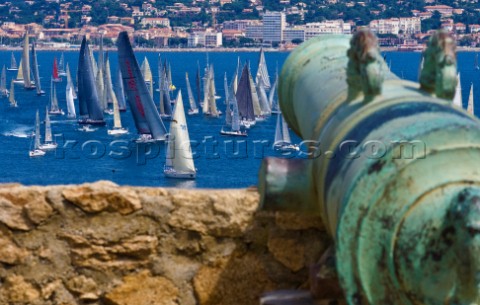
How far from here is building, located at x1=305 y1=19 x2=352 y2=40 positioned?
138750 millimetres

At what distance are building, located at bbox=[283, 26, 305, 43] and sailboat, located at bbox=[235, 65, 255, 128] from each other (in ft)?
292

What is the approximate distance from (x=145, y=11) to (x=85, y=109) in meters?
114

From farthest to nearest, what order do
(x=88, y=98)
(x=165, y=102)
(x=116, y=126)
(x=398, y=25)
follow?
(x=398, y=25) → (x=165, y=102) → (x=88, y=98) → (x=116, y=126)

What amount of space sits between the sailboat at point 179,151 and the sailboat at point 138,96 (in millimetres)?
7131

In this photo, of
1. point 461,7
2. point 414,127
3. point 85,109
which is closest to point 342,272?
point 414,127

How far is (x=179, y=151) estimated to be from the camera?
3750 cm

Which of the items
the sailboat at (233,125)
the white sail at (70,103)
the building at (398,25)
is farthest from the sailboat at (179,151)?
the building at (398,25)

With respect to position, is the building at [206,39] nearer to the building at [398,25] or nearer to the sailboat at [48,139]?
the building at [398,25]

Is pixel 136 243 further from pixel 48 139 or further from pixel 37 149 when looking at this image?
pixel 48 139

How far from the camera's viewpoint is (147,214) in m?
3.67

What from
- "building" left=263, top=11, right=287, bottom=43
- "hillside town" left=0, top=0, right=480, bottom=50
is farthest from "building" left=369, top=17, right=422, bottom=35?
"building" left=263, top=11, right=287, bottom=43

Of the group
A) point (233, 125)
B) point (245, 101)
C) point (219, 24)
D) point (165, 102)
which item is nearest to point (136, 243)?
point (233, 125)

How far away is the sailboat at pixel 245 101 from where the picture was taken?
5591 cm

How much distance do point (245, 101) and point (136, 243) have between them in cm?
5299
